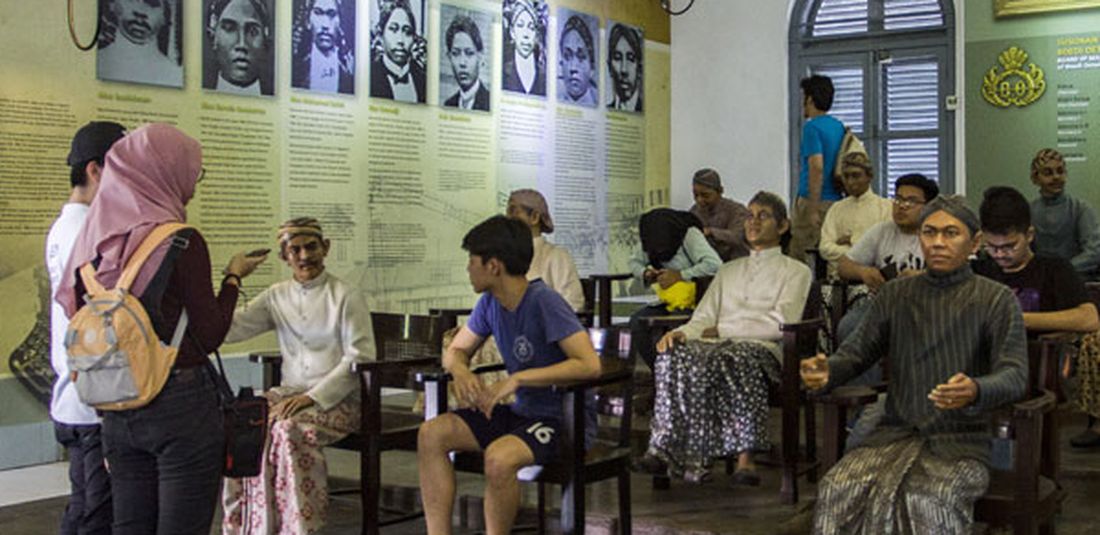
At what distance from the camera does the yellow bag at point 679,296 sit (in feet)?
21.6

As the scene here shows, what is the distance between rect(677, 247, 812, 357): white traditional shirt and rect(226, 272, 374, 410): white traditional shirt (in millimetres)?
1405

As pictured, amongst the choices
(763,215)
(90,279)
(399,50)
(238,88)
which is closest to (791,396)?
(763,215)

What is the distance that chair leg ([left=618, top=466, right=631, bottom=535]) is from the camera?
459cm

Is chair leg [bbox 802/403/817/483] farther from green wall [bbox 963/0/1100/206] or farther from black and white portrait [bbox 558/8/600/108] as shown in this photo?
black and white portrait [bbox 558/8/600/108]

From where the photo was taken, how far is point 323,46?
24.9ft

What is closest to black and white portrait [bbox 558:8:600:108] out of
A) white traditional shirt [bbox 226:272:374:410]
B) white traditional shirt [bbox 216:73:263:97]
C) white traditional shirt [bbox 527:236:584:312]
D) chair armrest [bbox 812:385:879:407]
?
white traditional shirt [bbox 216:73:263:97]

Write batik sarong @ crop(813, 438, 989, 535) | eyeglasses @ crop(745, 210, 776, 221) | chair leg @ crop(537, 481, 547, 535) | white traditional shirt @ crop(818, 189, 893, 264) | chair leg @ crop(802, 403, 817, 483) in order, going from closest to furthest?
batik sarong @ crop(813, 438, 989, 535) → chair leg @ crop(537, 481, 547, 535) → chair leg @ crop(802, 403, 817, 483) → eyeglasses @ crop(745, 210, 776, 221) → white traditional shirt @ crop(818, 189, 893, 264)

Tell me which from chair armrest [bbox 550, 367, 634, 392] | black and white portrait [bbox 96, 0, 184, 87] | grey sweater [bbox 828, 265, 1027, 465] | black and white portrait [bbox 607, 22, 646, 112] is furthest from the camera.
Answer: black and white portrait [bbox 607, 22, 646, 112]

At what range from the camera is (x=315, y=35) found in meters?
7.53

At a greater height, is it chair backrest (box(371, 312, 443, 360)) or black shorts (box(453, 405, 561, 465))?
chair backrest (box(371, 312, 443, 360))

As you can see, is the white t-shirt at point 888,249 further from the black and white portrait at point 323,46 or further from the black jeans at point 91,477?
the black jeans at point 91,477

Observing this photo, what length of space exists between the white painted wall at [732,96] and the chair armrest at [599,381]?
6.03 m

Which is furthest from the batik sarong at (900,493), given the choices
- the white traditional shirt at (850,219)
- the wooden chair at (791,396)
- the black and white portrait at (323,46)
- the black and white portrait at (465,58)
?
the black and white portrait at (465,58)

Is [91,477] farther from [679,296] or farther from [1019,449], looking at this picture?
[679,296]
